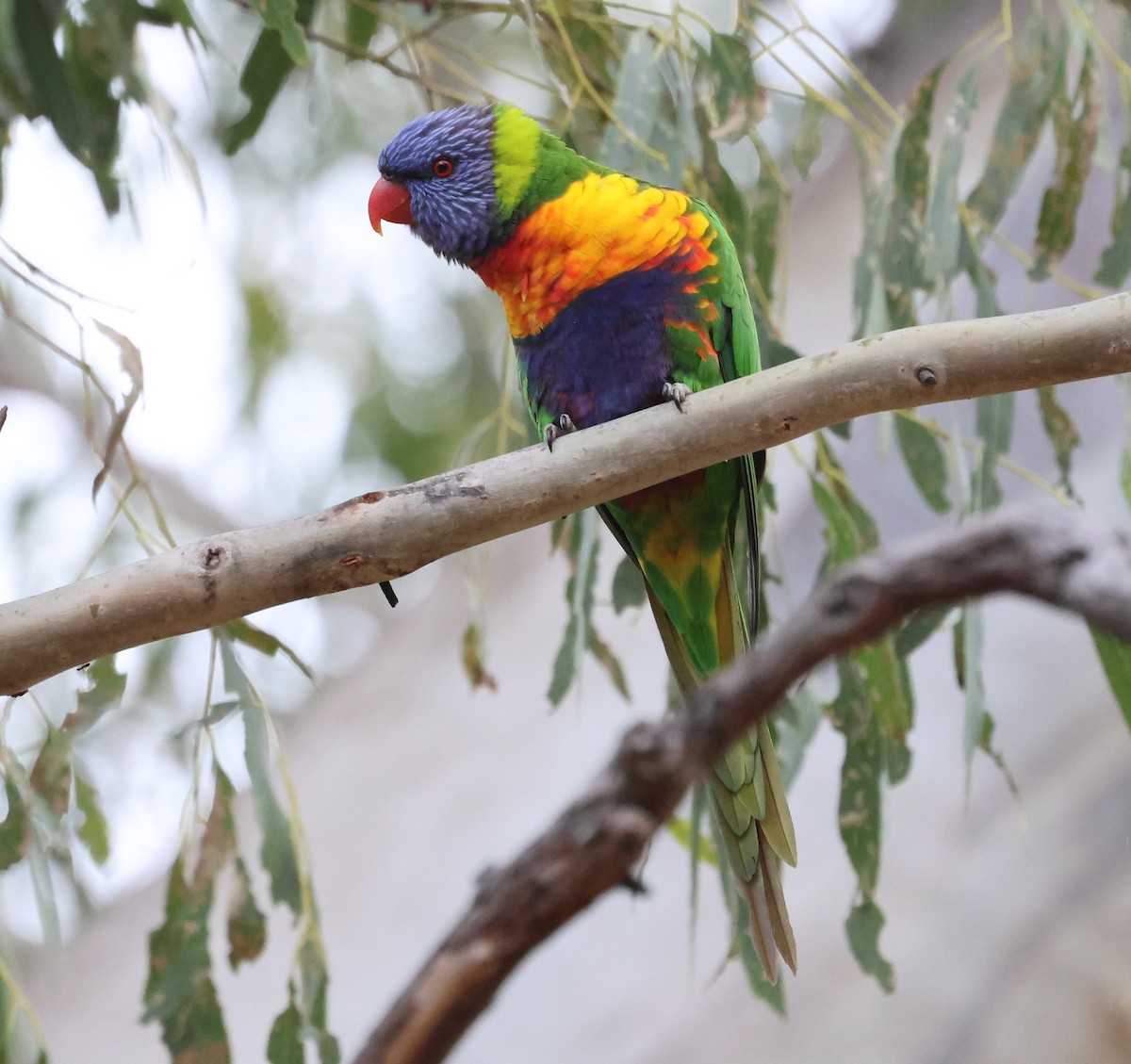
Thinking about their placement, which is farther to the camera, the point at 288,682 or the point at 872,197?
the point at 288,682

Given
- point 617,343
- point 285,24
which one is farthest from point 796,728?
point 285,24

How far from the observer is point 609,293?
5.14 ft

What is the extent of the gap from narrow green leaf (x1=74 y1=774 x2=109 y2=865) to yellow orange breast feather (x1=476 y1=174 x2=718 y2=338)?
36.0 inches

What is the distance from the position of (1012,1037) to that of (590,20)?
7.92ft

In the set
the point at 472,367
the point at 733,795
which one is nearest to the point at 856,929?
the point at 733,795

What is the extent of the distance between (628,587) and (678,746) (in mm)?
1362

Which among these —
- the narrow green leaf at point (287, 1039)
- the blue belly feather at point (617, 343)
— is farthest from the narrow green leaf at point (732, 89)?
the narrow green leaf at point (287, 1039)

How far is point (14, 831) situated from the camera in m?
1.41

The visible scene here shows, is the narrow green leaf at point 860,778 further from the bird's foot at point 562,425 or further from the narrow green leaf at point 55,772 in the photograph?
the narrow green leaf at point 55,772

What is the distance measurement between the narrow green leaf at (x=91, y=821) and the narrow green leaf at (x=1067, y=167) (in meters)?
1.51

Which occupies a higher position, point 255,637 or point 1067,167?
point 1067,167

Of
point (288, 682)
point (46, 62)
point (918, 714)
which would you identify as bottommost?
point (918, 714)

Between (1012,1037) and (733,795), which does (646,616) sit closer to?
(1012,1037)

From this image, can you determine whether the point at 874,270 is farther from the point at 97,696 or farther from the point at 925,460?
the point at 97,696
